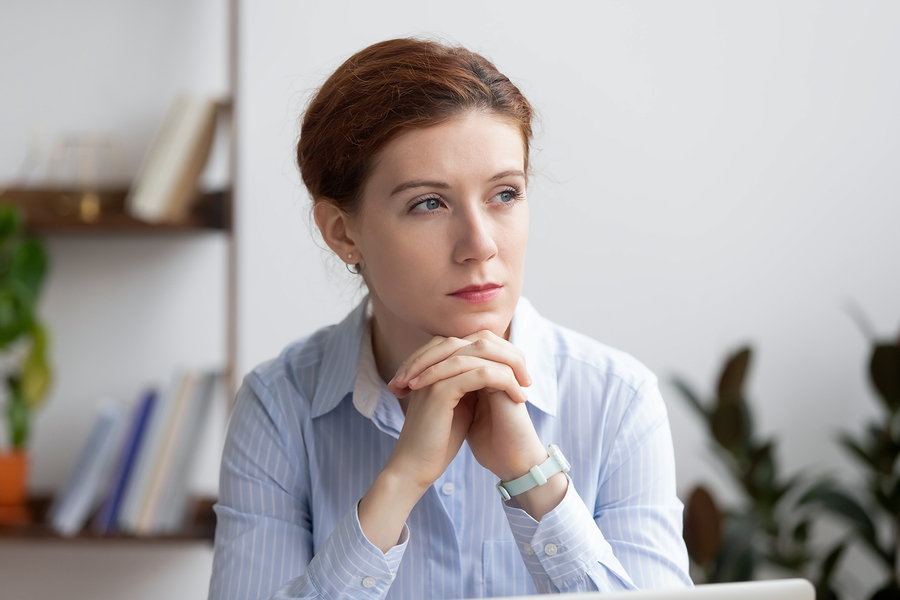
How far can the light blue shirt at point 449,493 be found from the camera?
945 millimetres

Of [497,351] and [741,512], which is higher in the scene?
[497,351]

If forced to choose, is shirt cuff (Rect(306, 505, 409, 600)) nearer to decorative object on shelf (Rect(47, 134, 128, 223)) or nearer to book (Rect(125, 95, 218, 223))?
book (Rect(125, 95, 218, 223))

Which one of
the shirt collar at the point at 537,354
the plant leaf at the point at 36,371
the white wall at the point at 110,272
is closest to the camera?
the shirt collar at the point at 537,354

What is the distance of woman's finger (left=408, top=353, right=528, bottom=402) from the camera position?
940 mm

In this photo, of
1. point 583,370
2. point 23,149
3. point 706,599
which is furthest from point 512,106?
point 23,149

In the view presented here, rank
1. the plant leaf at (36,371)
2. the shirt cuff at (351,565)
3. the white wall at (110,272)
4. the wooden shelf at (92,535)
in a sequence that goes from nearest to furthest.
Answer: the shirt cuff at (351,565) → the wooden shelf at (92,535) → the plant leaf at (36,371) → the white wall at (110,272)

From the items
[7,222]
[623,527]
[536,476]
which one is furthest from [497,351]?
[7,222]

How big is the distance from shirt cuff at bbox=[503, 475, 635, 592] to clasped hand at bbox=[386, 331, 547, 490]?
6 cm

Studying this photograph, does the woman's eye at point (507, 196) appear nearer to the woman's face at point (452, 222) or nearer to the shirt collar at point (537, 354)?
the woman's face at point (452, 222)

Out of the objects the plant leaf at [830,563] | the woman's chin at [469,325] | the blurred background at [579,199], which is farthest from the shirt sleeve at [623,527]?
the plant leaf at [830,563]

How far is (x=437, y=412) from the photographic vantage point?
949mm

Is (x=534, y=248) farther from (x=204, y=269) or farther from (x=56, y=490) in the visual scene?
(x=56, y=490)

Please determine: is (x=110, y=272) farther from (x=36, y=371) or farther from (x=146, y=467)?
(x=146, y=467)

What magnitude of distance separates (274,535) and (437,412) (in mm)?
280
